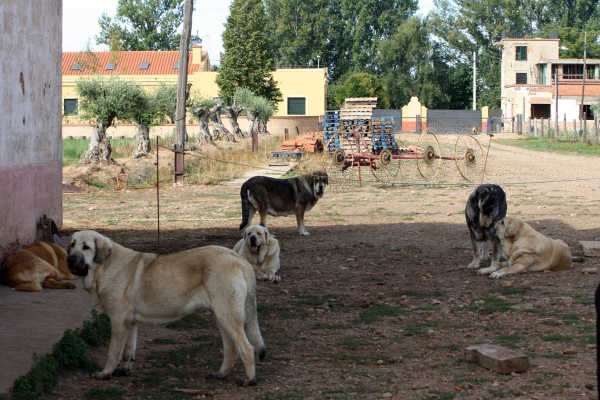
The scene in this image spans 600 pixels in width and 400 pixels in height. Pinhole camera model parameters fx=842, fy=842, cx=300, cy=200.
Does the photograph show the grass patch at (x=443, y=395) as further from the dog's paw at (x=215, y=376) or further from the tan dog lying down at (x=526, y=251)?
the tan dog lying down at (x=526, y=251)

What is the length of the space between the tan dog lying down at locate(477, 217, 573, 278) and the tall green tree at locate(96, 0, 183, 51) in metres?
90.2

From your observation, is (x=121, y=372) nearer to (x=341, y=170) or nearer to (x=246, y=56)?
(x=341, y=170)

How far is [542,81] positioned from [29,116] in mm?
89597

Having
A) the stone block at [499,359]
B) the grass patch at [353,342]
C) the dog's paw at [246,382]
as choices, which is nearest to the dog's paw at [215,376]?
the dog's paw at [246,382]

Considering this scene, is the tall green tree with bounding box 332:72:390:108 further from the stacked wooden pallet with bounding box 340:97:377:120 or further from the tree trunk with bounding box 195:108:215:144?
the stacked wooden pallet with bounding box 340:97:377:120

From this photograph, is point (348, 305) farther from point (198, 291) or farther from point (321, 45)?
point (321, 45)

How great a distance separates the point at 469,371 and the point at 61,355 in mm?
3544

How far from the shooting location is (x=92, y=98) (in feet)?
103

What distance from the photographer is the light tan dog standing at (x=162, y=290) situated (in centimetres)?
684

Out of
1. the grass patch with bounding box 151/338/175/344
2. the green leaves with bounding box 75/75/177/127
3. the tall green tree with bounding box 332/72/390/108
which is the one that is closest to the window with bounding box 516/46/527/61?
the tall green tree with bounding box 332/72/390/108

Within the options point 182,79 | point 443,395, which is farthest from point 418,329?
point 182,79

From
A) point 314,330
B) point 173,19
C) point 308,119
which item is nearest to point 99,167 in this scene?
point 314,330

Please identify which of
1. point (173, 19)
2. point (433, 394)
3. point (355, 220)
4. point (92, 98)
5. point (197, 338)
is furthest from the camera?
point (173, 19)

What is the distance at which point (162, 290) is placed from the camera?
23.1ft
